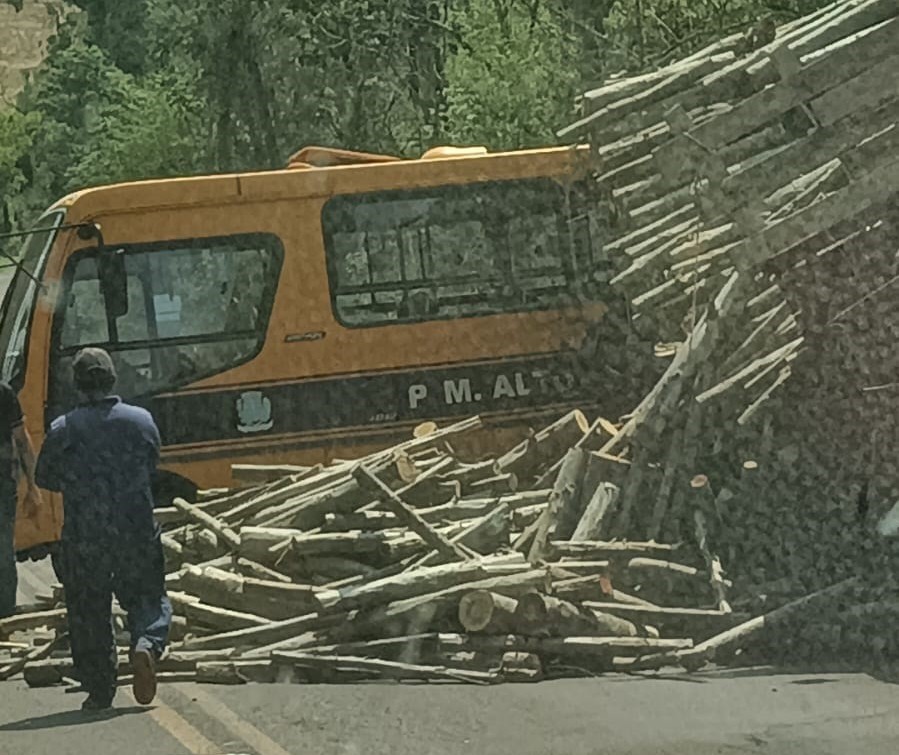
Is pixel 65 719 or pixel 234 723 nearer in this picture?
pixel 234 723

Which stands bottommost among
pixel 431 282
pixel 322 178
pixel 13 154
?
pixel 431 282

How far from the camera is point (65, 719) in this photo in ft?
30.5

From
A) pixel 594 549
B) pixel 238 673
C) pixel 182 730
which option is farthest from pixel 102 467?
pixel 594 549

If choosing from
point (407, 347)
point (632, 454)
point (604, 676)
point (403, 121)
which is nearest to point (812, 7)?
point (407, 347)

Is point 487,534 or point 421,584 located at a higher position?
point 487,534

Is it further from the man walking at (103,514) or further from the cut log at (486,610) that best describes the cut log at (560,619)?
the man walking at (103,514)

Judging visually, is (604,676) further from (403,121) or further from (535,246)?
(403,121)

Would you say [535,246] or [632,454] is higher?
[535,246]

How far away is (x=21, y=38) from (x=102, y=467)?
188203 millimetres

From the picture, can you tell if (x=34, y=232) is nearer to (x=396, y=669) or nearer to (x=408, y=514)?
(x=408, y=514)

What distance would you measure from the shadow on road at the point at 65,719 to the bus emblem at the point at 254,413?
17.0 feet

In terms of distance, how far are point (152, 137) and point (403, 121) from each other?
713 inches

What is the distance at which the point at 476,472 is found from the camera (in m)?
12.2

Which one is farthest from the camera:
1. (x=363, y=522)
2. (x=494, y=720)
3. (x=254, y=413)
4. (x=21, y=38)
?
(x=21, y=38)
